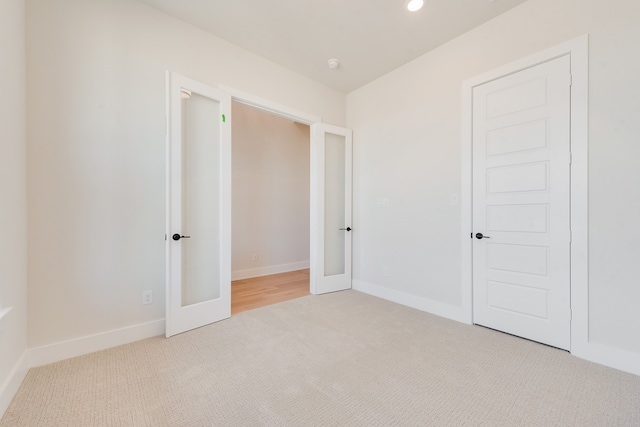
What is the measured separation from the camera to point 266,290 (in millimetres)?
3764

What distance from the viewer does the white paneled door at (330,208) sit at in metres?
3.57

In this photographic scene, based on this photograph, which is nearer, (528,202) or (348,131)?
(528,202)

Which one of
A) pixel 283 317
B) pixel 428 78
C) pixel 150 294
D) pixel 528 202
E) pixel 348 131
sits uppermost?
pixel 428 78

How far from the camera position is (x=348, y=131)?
3.86 metres

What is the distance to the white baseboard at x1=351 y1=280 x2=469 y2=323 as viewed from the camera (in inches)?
107

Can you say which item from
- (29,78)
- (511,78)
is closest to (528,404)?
(511,78)

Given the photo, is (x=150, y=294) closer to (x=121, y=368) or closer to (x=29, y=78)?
(x=121, y=368)

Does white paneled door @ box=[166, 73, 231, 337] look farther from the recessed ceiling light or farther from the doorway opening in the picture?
the recessed ceiling light

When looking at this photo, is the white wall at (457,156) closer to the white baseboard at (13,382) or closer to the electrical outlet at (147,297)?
the electrical outlet at (147,297)

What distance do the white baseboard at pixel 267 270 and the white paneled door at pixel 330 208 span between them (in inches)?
58.1

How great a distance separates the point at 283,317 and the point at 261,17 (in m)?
3.04

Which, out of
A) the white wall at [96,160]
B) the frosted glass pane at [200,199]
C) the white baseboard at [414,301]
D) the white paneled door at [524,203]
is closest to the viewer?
the white wall at [96,160]

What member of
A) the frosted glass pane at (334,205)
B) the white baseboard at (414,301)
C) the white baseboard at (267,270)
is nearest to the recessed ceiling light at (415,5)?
the frosted glass pane at (334,205)

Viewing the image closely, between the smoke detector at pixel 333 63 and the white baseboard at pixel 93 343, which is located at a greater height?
the smoke detector at pixel 333 63
